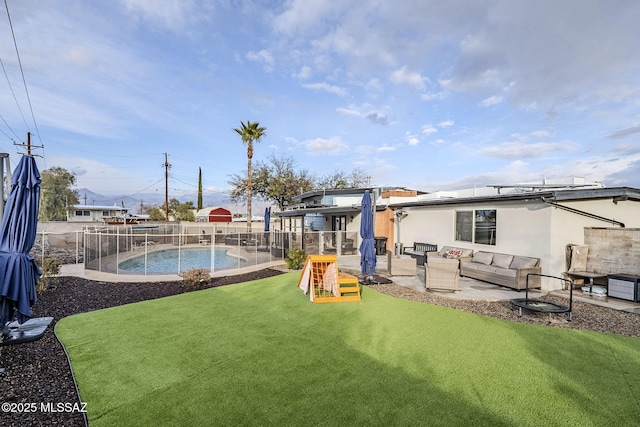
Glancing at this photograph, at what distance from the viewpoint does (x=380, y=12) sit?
459 inches

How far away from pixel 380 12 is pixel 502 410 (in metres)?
13.3

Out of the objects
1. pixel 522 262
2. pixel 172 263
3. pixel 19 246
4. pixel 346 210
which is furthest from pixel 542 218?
pixel 172 263

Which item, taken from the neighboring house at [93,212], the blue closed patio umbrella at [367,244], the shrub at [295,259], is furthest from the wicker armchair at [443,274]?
the neighboring house at [93,212]

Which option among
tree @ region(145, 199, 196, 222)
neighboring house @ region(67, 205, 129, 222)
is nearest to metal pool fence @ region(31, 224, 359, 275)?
tree @ region(145, 199, 196, 222)

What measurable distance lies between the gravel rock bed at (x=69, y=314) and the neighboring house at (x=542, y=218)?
194 centimetres

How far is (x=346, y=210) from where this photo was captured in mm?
18281

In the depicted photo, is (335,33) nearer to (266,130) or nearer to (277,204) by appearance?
(266,130)

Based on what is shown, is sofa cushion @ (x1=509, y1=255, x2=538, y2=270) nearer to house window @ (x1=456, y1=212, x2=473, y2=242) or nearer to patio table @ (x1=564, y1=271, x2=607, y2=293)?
patio table @ (x1=564, y1=271, x2=607, y2=293)

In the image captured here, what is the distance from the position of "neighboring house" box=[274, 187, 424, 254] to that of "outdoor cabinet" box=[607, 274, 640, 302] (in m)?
8.06

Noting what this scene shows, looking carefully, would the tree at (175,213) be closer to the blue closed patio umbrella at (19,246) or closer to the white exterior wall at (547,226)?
the blue closed patio umbrella at (19,246)

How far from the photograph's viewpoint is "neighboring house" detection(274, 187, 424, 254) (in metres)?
17.0

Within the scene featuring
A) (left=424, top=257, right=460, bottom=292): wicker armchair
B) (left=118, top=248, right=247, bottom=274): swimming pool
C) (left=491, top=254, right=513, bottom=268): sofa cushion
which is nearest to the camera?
(left=424, top=257, right=460, bottom=292): wicker armchair

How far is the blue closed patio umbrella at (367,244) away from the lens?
930cm

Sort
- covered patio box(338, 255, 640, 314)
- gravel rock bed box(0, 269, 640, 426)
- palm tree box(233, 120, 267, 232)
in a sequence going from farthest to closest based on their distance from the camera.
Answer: palm tree box(233, 120, 267, 232) → covered patio box(338, 255, 640, 314) → gravel rock bed box(0, 269, 640, 426)
